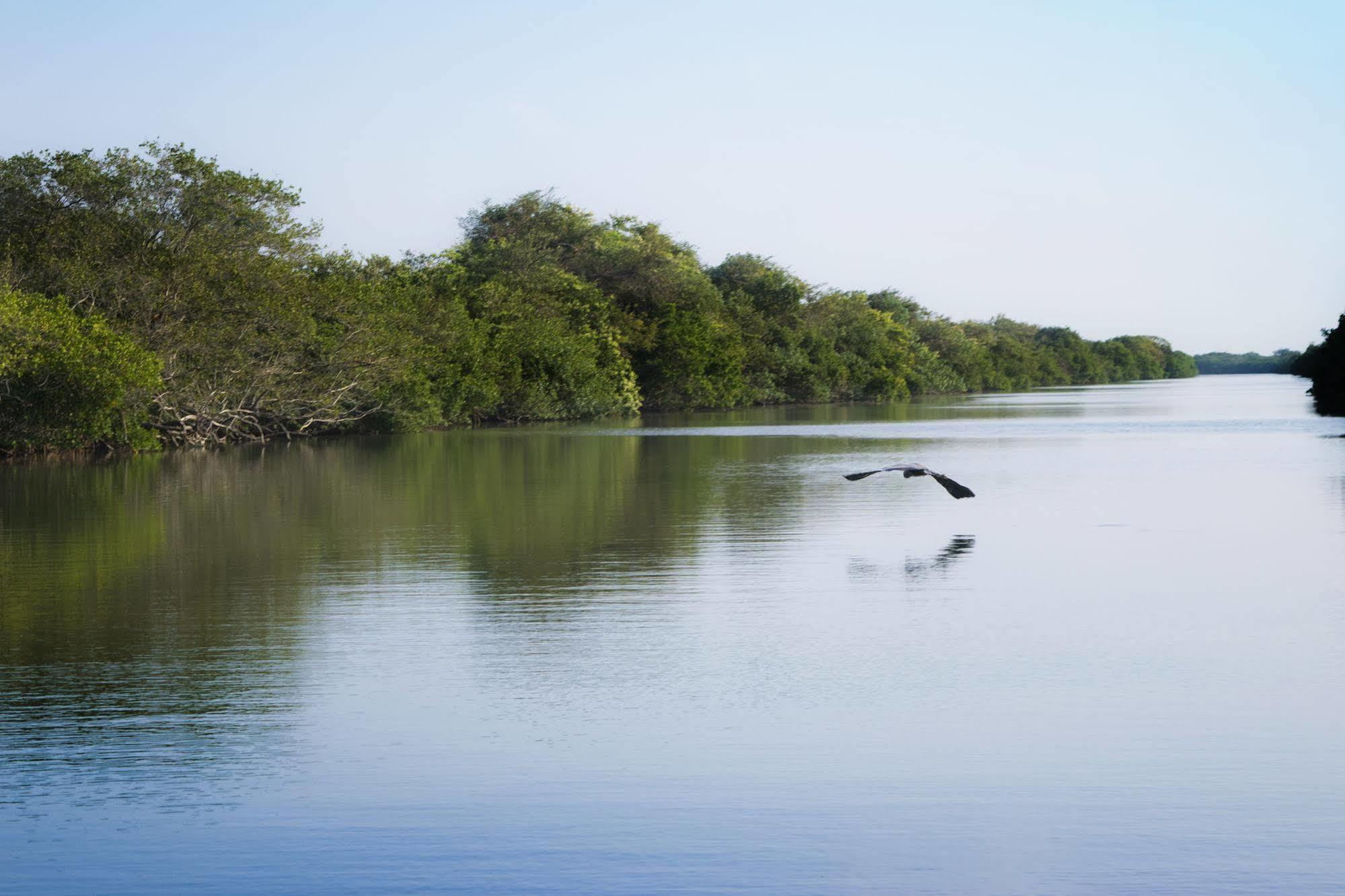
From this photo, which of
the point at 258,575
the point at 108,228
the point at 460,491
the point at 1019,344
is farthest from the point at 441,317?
the point at 1019,344

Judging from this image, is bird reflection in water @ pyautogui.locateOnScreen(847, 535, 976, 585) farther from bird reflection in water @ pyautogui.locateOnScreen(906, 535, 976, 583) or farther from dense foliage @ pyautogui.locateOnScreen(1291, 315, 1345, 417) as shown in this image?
dense foliage @ pyautogui.locateOnScreen(1291, 315, 1345, 417)

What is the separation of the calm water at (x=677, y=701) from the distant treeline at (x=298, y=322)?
11.3 m

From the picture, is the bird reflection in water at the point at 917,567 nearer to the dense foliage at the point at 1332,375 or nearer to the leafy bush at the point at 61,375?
the leafy bush at the point at 61,375

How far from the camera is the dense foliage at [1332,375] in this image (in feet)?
157

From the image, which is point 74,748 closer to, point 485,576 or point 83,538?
point 485,576

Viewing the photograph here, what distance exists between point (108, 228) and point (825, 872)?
86.6 ft

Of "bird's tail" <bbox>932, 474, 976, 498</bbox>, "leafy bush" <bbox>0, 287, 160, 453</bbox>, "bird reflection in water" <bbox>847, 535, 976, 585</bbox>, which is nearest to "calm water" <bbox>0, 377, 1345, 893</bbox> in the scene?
"bird reflection in water" <bbox>847, 535, 976, 585</bbox>

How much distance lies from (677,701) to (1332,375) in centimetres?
4916

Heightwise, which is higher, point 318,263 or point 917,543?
point 318,263

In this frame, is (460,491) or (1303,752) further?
(460,491)

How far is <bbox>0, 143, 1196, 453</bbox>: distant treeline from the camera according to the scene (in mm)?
25500

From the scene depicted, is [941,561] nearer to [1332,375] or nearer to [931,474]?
[931,474]

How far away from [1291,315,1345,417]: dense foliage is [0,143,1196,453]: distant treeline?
22.2 metres

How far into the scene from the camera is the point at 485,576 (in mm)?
10883
